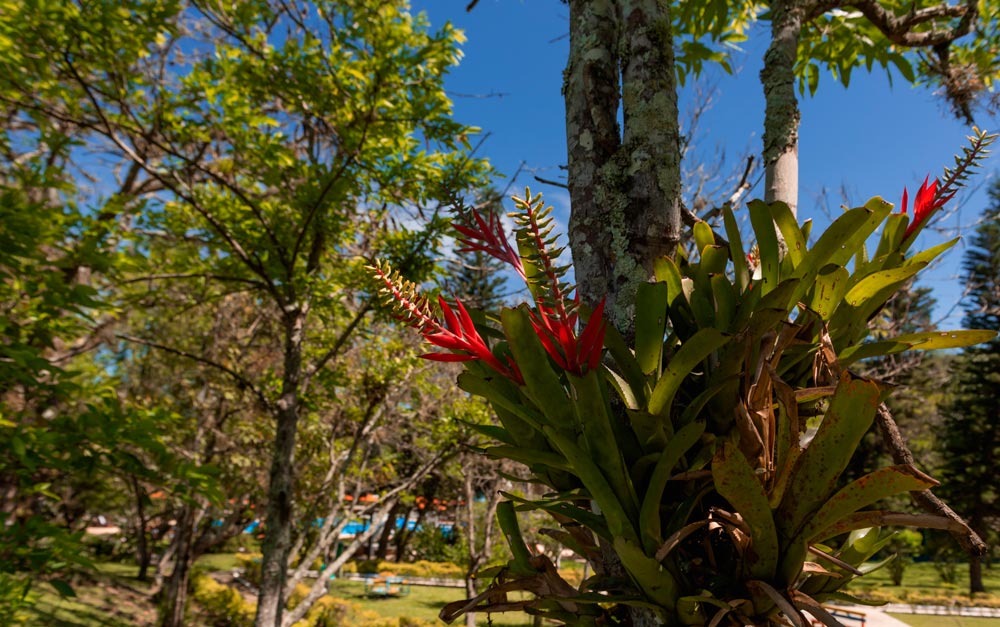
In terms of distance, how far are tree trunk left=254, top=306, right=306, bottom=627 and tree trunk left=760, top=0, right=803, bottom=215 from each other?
3513mm

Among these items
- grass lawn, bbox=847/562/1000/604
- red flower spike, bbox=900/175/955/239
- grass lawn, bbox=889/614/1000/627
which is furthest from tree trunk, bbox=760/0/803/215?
grass lawn, bbox=889/614/1000/627

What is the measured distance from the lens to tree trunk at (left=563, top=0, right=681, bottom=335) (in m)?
0.87

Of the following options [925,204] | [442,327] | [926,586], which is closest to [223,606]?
[442,327]

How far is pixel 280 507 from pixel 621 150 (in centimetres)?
360

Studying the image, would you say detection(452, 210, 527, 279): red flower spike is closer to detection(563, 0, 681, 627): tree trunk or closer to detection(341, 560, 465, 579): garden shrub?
detection(563, 0, 681, 627): tree trunk

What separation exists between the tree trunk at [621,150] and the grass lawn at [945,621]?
15.6m

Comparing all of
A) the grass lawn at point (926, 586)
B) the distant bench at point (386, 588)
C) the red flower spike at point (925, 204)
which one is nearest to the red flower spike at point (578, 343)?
the red flower spike at point (925, 204)

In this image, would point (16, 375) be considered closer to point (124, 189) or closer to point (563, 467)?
point (563, 467)

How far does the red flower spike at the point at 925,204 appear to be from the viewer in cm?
81

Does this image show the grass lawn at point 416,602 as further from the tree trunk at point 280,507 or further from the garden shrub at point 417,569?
the tree trunk at point 280,507

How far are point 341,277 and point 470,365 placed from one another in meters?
3.59

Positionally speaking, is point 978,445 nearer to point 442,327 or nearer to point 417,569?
point 417,569

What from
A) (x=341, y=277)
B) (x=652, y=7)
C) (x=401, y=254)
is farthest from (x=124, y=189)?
(x=652, y=7)

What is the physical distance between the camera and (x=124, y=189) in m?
6.94
